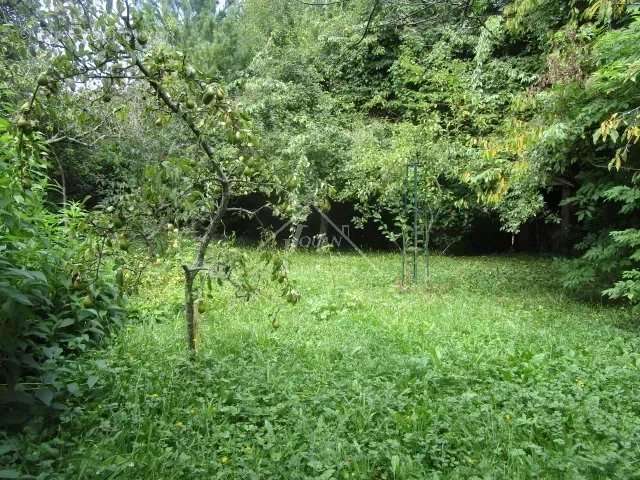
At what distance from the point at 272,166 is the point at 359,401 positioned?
1454 mm

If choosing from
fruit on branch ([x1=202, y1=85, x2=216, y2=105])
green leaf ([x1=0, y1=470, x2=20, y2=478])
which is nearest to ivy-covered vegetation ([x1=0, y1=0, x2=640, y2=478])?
green leaf ([x1=0, y1=470, x2=20, y2=478])

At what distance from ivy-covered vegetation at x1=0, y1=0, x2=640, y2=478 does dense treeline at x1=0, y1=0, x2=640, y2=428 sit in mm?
26

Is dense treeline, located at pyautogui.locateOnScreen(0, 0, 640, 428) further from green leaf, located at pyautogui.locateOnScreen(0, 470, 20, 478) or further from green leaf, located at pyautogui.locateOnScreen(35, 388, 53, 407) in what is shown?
green leaf, located at pyautogui.locateOnScreen(0, 470, 20, 478)

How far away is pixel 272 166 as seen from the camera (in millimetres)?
2900

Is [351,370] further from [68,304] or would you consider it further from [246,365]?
[68,304]

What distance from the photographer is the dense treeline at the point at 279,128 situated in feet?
7.82

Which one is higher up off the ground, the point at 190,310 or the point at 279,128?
the point at 279,128

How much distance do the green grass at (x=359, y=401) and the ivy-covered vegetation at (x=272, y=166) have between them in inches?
1.2

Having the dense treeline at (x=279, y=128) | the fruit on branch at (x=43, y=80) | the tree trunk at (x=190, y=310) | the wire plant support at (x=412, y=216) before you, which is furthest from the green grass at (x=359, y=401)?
the wire plant support at (x=412, y=216)

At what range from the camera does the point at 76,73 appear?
86.3 inches

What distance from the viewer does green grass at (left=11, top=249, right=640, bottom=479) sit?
2.23 metres

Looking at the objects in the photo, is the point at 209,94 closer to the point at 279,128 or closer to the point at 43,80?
the point at 43,80

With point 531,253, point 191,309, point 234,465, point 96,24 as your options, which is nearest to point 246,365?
point 191,309

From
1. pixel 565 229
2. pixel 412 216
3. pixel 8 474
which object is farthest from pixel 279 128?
pixel 8 474
